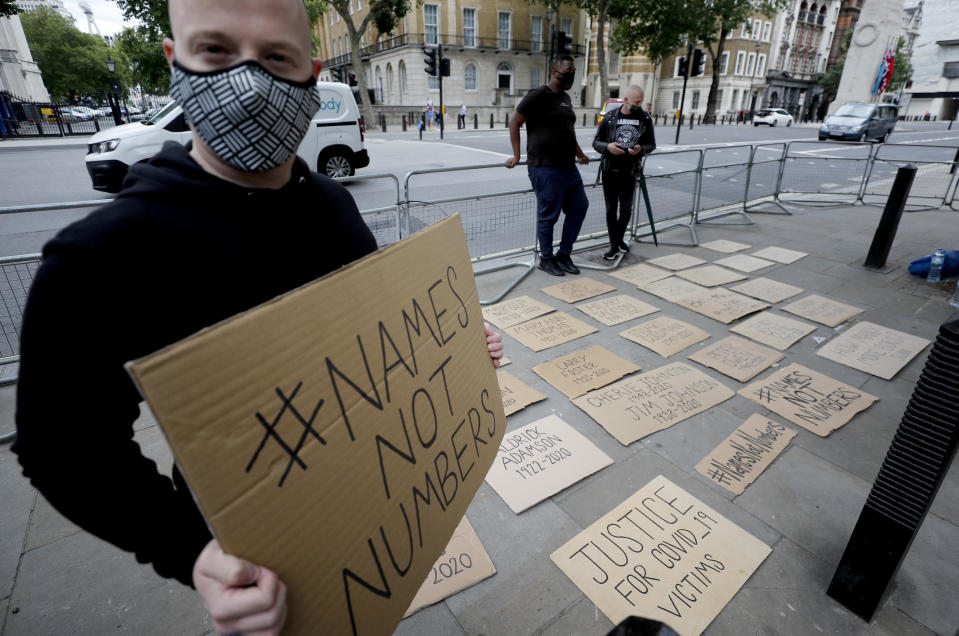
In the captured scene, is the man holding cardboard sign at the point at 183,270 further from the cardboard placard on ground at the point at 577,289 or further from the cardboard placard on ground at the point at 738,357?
the cardboard placard on ground at the point at 577,289

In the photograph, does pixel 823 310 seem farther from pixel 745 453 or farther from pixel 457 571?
pixel 457 571

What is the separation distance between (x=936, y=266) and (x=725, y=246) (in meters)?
2.17

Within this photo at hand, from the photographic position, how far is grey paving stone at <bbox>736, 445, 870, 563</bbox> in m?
2.25

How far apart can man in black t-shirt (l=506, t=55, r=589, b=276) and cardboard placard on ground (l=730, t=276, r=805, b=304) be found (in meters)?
1.92

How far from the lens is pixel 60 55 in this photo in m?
54.6

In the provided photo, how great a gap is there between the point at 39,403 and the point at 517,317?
3.95 meters

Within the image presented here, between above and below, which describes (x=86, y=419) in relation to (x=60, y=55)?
below

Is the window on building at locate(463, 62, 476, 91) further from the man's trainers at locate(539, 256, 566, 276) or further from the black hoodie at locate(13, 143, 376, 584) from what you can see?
the black hoodie at locate(13, 143, 376, 584)

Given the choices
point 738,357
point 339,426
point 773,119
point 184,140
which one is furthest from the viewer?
point 773,119

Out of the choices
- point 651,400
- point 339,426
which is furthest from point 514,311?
point 339,426

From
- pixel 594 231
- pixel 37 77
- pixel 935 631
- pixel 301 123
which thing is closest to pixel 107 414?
pixel 301 123

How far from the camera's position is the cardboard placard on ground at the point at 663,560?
6.28 feet

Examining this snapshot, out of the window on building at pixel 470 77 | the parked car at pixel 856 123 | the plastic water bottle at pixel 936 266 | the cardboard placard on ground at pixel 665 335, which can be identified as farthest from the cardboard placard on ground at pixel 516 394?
the window on building at pixel 470 77

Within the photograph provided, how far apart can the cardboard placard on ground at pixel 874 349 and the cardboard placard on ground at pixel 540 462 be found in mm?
2458
